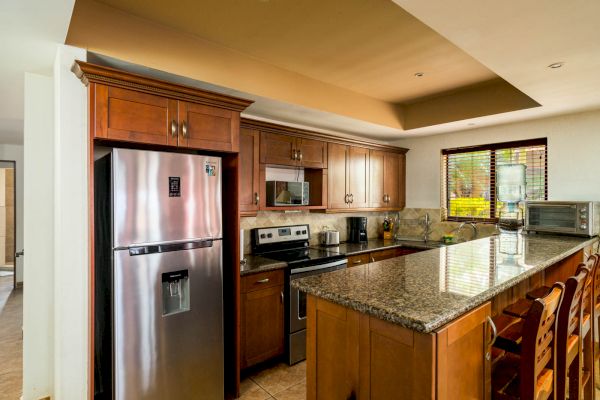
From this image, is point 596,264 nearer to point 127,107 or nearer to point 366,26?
point 366,26

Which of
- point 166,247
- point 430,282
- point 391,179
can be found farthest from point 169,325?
point 391,179

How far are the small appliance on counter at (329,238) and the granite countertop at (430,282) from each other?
5.53 feet

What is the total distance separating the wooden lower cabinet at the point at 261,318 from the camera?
2.70 m

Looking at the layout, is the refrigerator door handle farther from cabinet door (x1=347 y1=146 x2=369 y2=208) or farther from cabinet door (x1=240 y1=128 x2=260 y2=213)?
cabinet door (x1=347 y1=146 x2=369 y2=208)

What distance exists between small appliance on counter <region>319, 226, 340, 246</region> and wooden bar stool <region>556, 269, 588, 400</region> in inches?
93.6

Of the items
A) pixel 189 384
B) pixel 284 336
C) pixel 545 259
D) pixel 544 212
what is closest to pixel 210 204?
pixel 189 384

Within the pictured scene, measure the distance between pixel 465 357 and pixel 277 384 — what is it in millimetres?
1891

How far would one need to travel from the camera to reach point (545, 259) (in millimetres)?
1954

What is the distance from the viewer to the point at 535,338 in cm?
125

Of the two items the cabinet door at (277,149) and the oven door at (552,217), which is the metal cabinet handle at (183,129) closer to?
the cabinet door at (277,149)

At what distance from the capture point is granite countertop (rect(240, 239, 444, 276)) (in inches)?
108

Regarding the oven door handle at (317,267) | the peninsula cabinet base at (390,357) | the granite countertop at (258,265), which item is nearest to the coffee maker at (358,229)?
the oven door handle at (317,267)

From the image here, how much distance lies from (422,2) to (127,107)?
164 cm

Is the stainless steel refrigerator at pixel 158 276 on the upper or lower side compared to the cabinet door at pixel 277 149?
lower
